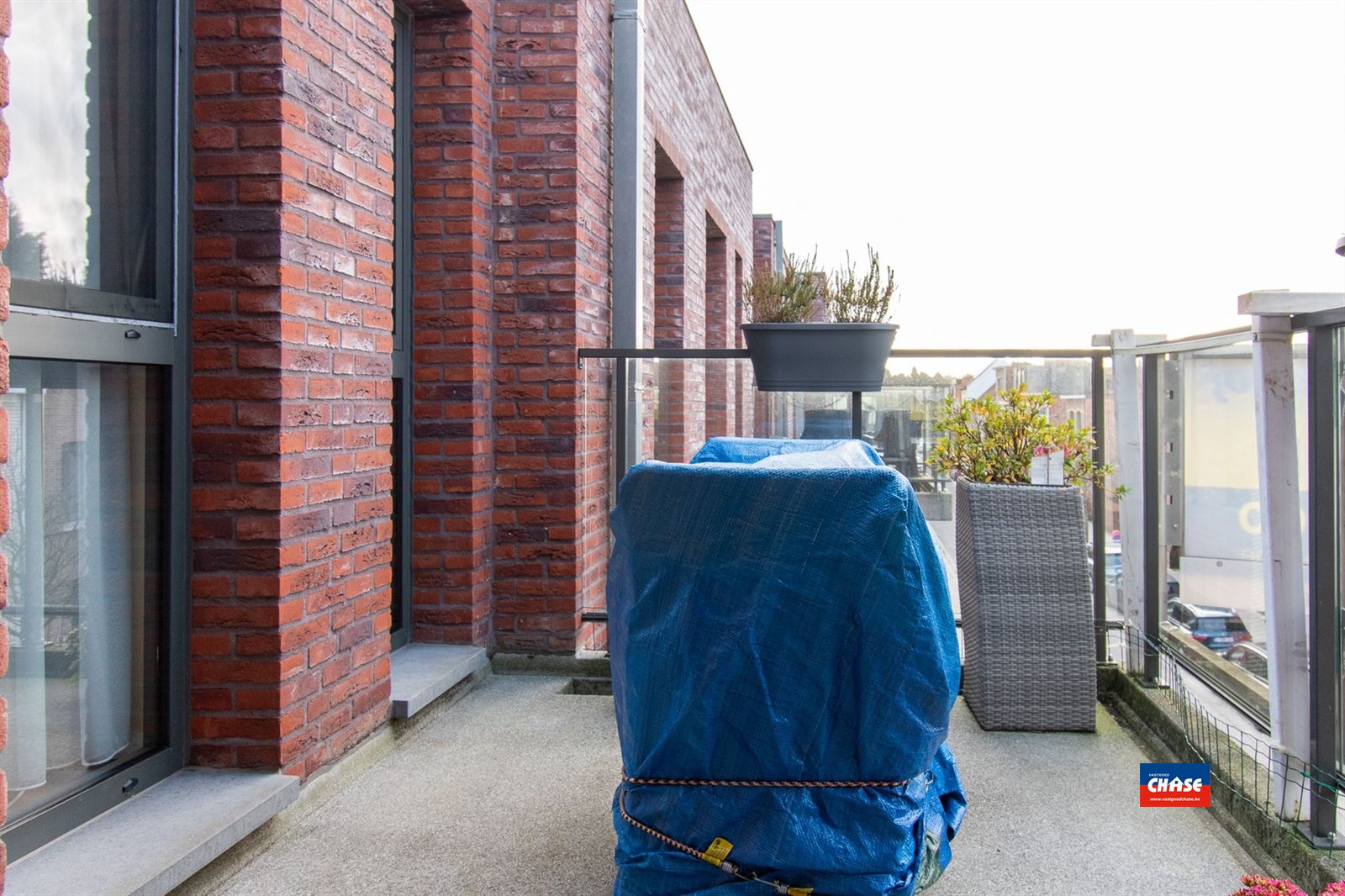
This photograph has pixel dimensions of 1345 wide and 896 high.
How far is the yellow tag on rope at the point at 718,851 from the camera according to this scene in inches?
73.5

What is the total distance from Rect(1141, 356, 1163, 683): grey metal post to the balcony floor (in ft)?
1.41

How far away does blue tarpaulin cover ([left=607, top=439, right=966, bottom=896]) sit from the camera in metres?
1.79

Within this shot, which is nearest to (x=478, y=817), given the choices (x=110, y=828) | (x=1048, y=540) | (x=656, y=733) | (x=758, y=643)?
(x=110, y=828)

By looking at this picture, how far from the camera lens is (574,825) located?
274cm

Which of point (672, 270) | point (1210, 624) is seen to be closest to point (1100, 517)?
point (1210, 624)

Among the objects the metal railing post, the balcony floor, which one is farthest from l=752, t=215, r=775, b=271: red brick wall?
the balcony floor

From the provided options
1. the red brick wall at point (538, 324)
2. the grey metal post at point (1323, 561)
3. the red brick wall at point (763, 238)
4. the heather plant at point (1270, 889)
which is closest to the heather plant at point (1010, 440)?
the grey metal post at point (1323, 561)

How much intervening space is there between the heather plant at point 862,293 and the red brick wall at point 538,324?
102 centimetres

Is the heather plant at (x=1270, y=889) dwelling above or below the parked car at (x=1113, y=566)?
below

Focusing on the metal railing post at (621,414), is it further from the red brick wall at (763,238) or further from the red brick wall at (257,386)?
the red brick wall at (763,238)

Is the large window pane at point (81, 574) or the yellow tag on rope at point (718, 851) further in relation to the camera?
the large window pane at point (81, 574)

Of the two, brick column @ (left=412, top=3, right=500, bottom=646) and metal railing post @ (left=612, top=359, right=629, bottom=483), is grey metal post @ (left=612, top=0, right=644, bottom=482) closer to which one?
metal railing post @ (left=612, top=359, right=629, bottom=483)

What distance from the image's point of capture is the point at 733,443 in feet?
9.60

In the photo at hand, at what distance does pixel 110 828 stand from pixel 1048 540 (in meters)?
2.76
